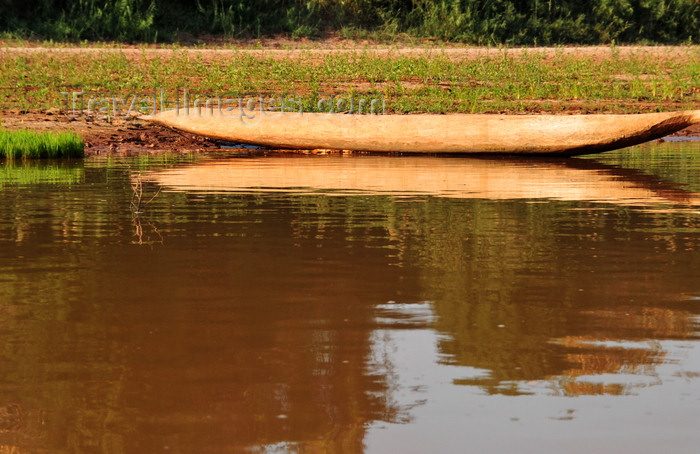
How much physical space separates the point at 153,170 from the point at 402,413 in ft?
31.2

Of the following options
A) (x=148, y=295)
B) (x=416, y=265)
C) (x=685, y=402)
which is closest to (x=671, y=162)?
(x=416, y=265)

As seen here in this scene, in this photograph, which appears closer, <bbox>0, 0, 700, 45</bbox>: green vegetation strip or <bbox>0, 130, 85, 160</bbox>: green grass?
<bbox>0, 130, 85, 160</bbox>: green grass

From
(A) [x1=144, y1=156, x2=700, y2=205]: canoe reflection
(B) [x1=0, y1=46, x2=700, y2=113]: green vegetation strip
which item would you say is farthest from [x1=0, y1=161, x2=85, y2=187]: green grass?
(B) [x1=0, y1=46, x2=700, y2=113]: green vegetation strip

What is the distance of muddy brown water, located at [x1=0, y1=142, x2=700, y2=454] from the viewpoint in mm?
3752

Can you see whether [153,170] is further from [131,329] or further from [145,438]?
[145,438]

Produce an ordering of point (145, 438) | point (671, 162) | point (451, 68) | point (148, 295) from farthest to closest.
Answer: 1. point (451, 68)
2. point (671, 162)
3. point (148, 295)
4. point (145, 438)

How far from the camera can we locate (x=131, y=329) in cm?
503

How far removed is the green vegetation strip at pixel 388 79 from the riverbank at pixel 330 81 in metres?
0.02

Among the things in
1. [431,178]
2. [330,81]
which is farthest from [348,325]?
[330,81]

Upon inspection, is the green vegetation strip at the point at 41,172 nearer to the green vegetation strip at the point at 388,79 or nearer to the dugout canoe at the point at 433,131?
the dugout canoe at the point at 433,131

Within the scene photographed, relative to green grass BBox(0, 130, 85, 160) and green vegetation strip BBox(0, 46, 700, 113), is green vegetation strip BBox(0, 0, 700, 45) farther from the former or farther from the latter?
green grass BBox(0, 130, 85, 160)

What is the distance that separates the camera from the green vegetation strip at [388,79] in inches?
771

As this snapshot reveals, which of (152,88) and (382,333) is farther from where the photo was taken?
(152,88)

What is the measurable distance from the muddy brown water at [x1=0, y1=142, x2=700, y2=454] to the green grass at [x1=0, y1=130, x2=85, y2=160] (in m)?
4.57
